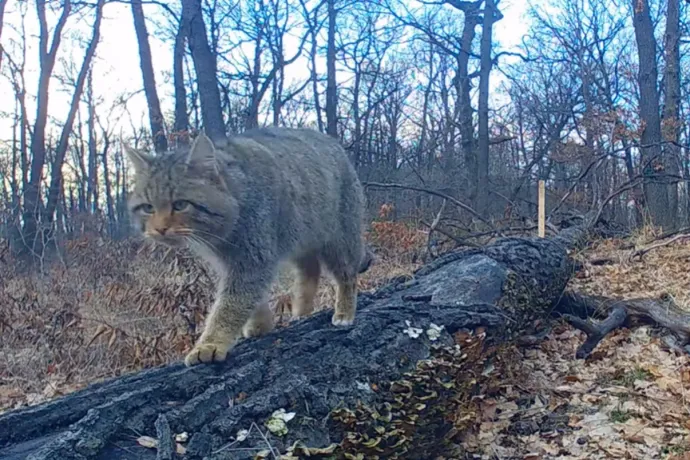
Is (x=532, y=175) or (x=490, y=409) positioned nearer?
(x=490, y=409)

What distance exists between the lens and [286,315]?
18.9 feet

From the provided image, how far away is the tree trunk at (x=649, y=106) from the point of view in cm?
1074

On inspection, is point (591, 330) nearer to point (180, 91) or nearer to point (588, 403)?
point (588, 403)

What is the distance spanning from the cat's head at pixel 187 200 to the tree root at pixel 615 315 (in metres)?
2.73

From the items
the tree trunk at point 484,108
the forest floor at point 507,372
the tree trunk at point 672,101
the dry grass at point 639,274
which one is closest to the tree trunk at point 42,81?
the forest floor at point 507,372

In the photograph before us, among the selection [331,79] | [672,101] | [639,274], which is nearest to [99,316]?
[639,274]

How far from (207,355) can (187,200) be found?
2.54 ft

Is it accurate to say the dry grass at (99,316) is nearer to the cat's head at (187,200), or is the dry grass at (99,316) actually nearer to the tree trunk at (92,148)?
the cat's head at (187,200)

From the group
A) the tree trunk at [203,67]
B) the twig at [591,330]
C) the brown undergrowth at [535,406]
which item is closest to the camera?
the brown undergrowth at [535,406]

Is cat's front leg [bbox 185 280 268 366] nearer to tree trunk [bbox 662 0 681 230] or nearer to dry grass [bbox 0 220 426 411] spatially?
dry grass [bbox 0 220 426 411]

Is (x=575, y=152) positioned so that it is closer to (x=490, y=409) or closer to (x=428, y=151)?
(x=428, y=151)

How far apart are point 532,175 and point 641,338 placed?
16818 millimetres

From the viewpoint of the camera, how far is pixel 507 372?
12.9 ft

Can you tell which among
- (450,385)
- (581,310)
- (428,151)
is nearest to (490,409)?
(450,385)
